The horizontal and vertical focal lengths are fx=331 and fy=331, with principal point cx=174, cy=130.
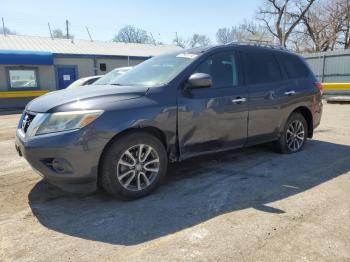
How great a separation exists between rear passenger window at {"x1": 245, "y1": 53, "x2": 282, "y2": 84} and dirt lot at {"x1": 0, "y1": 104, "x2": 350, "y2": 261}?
1358mm

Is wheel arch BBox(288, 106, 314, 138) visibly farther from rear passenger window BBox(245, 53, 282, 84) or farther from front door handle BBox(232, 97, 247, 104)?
front door handle BBox(232, 97, 247, 104)

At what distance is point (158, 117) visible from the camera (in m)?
3.93

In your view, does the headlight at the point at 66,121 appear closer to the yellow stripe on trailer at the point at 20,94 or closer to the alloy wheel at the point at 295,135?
the alloy wheel at the point at 295,135

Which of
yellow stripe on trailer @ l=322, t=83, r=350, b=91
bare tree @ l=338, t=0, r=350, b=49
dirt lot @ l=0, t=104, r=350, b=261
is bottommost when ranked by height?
dirt lot @ l=0, t=104, r=350, b=261

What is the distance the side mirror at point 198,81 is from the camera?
4062mm

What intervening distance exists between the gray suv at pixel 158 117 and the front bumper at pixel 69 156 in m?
0.01

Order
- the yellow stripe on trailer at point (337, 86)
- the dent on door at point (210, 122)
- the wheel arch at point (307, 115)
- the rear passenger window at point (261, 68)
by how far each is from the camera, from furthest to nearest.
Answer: the yellow stripe on trailer at point (337, 86) < the wheel arch at point (307, 115) < the rear passenger window at point (261, 68) < the dent on door at point (210, 122)

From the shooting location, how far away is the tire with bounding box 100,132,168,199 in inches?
144

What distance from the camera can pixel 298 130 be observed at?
5.94 m

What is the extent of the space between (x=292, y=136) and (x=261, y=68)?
1.44 meters

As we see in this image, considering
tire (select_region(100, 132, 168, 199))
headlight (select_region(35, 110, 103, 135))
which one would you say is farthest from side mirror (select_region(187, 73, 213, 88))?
headlight (select_region(35, 110, 103, 135))

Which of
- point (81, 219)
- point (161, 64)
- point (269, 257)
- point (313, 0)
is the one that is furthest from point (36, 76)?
point (313, 0)

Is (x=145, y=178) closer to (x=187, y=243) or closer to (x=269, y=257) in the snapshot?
(x=187, y=243)

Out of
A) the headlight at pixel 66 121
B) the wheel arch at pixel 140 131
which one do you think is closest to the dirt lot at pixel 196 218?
the wheel arch at pixel 140 131
